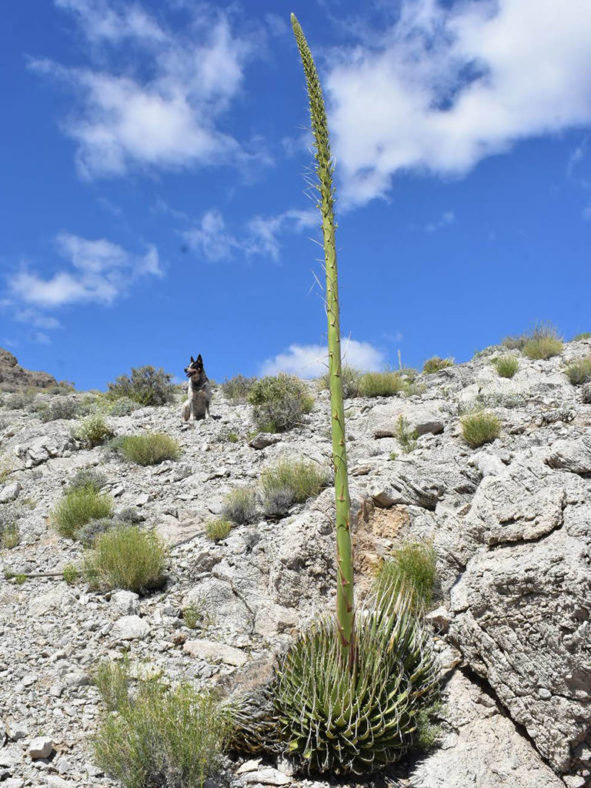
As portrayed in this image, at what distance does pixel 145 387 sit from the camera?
19.3 meters

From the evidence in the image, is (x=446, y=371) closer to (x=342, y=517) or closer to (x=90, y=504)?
(x=90, y=504)

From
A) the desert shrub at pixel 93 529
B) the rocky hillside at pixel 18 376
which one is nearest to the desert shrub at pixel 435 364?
the desert shrub at pixel 93 529

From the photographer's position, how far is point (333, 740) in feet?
15.3

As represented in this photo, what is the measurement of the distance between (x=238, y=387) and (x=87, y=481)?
8.26 meters

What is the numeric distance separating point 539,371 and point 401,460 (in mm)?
6610

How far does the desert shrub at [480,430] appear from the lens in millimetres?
9430

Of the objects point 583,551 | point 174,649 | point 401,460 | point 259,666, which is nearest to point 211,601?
point 174,649

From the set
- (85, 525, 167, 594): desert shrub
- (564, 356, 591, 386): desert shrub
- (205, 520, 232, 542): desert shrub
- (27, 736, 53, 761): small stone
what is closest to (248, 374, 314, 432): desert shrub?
(205, 520, 232, 542): desert shrub

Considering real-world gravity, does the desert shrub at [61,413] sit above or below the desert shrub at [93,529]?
above

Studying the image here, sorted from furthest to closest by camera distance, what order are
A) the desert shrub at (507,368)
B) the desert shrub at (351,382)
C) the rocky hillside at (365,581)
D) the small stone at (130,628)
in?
the desert shrub at (351,382) → the desert shrub at (507,368) → the small stone at (130,628) → the rocky hillside at (365,581)

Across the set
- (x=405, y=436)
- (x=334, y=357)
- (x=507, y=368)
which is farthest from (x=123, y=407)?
(x=334, y=357)

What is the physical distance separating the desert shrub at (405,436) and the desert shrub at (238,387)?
750cm

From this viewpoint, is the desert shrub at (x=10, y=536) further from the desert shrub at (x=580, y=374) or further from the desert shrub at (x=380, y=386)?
the desert shrub at (x=580, y=374)

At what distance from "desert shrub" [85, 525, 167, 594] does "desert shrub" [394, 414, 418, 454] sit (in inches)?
163
